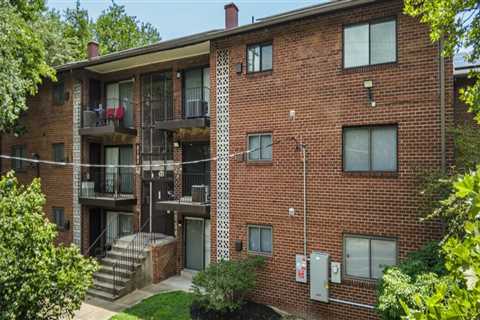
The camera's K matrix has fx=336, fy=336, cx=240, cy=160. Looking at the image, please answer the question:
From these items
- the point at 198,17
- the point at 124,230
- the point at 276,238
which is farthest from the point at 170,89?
the point at 198,17

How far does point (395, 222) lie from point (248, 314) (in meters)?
4.49

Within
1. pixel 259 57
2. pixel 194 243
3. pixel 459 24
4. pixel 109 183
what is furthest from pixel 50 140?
pixel 459 24

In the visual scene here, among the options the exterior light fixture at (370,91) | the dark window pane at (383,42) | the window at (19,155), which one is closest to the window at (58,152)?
the window at (19,155)

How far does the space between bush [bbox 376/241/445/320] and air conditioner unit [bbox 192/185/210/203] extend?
20.0ft

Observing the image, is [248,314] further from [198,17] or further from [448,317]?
[198,17]

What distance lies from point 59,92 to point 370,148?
45.3 ft

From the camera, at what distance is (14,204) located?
6059 millimetres

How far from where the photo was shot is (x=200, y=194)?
11.4m

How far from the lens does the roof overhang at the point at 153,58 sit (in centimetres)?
1181

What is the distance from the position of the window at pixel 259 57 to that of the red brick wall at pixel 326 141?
21 cm

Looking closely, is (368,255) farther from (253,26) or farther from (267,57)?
(253,26)

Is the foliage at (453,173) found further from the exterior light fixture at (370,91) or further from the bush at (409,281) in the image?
the exterior light fixture at (370,91)

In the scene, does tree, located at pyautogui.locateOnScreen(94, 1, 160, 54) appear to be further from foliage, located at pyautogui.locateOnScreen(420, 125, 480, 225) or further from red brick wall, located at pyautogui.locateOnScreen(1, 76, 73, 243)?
foliage, located at pyautogui.locateOnScreen(420, 125, 480, 225)

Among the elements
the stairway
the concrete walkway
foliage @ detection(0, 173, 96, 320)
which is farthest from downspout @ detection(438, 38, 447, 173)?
the stairway
